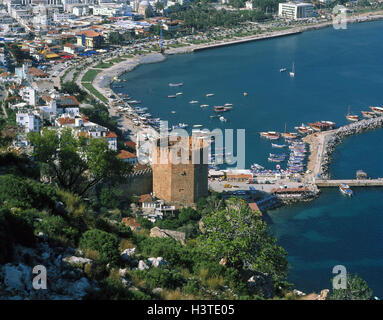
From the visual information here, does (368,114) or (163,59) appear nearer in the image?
(368,114)

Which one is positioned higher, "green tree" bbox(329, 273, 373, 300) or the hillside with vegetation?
the hillside with vegetation

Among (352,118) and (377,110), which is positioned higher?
(377,110)

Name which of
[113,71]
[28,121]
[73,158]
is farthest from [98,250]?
[113,71]

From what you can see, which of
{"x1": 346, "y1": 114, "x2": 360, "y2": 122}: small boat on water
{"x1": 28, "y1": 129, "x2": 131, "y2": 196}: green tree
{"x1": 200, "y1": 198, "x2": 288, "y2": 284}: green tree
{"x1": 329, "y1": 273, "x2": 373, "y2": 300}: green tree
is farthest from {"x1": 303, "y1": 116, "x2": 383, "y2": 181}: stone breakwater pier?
{"x1": 200, "y1": 198, "x2": 288, "y2": 284}: green tree

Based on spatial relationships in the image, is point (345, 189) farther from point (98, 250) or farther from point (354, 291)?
point (98, 250)

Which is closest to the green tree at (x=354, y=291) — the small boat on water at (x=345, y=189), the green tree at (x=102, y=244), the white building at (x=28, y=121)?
the green tree at (x=102, y=244)

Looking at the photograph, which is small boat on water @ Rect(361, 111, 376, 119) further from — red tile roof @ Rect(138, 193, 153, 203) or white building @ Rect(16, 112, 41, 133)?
red tile roof @ Rect(138, 193, 153, 203)
